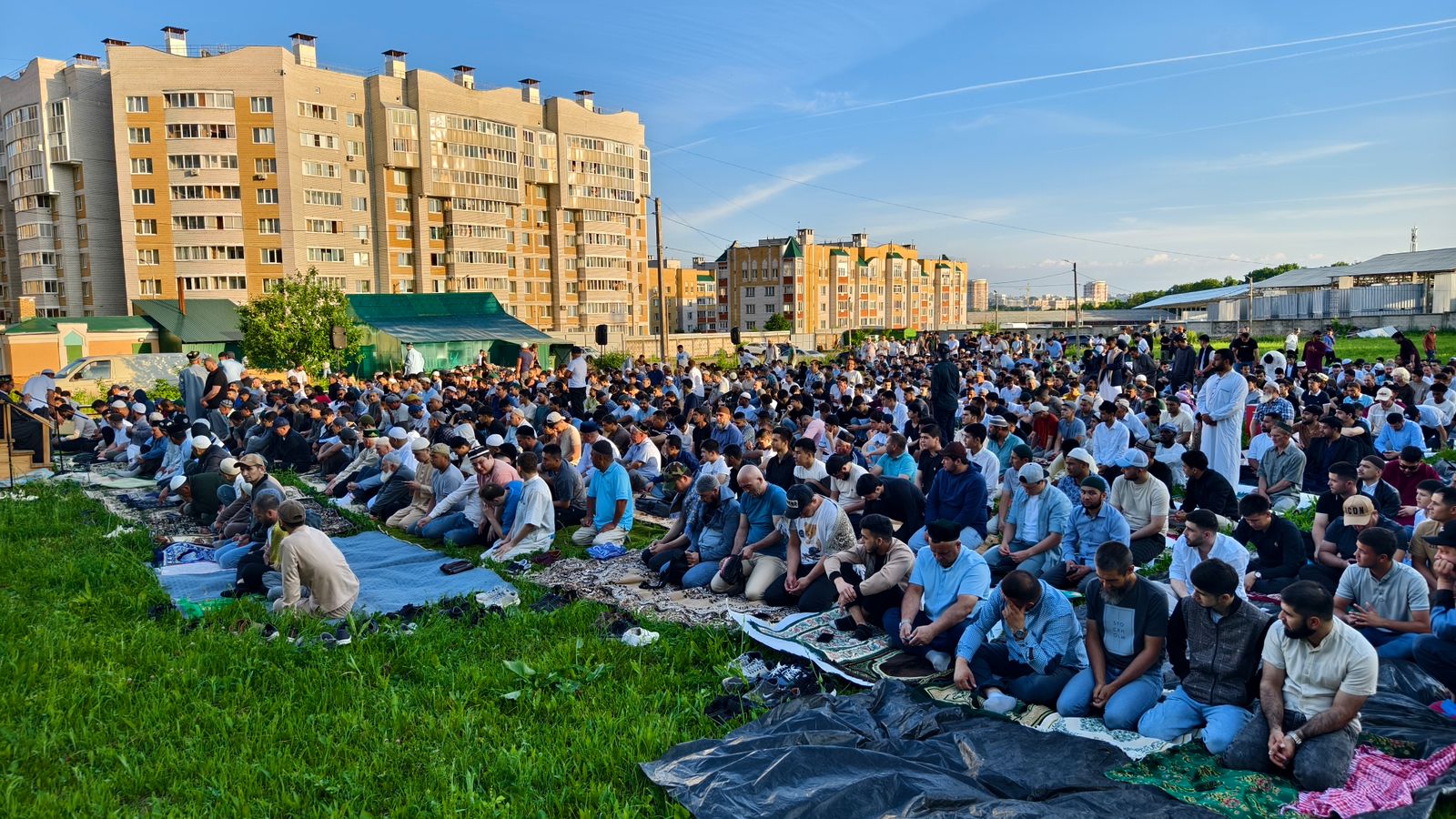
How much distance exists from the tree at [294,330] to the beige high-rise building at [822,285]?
66388 mm

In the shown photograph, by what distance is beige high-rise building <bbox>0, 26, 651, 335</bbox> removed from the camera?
178ft

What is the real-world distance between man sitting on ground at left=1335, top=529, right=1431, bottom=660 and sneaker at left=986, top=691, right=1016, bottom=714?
88.7 inches

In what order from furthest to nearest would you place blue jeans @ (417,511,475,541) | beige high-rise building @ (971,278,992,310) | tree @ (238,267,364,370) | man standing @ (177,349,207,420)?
beige high-rise building @ (971,278,992,310)
tree @ (238,267,364,370)
man standing @ (177,349,207,420)
blue jeans @ (417,511,475,541)

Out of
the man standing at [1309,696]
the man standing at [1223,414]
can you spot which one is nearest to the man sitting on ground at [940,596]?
the man standing at [1309,696]

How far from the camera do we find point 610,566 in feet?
30.7

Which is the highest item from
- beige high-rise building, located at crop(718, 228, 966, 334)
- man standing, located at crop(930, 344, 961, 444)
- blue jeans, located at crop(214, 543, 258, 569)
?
beige high-rise building, located at crop(718, 228, 966, 334)

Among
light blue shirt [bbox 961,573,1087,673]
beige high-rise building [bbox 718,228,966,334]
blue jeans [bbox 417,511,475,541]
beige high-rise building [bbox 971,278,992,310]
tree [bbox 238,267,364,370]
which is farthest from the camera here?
beige high-rise building [bbox 971,278,992,310]

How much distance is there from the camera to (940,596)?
6.43 meters

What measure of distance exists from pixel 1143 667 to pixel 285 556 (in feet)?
20.7

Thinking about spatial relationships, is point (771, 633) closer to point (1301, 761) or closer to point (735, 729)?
point (735, 729)

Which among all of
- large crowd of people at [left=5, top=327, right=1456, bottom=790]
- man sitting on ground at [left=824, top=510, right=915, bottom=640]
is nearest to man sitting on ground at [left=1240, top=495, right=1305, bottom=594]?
Result: large crowd of people at [left=5, top=327, right=1456, bottom=790]

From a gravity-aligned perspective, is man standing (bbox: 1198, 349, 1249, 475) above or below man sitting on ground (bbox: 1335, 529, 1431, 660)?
above

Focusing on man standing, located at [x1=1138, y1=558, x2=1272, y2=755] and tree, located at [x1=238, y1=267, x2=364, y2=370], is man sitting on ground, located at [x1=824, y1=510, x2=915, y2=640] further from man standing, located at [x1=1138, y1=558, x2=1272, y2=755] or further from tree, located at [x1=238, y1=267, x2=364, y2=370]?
tree, located at [x1=238, y1=267, x2=364, y2=370]

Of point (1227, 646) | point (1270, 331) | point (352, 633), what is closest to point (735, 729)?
point (1227, 646)
